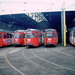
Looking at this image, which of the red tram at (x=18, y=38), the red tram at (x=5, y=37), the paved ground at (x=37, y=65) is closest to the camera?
the paved ground at (x=37, y=65)

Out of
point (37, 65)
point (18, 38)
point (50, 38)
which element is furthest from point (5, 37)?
point (37, 65)

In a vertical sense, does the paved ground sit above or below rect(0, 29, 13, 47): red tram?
below

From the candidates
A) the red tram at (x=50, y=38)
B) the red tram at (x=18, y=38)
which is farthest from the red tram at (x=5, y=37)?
the red tram at (x=50, y=38)

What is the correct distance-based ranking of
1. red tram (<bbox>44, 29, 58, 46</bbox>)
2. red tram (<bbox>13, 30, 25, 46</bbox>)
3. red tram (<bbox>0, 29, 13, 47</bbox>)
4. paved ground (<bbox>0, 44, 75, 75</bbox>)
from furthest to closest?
1. red tram (<bbox>13, 30, 25, 46</bbox>)
2. red tram (<bbox>0, 29, 13, 47</bbox>)
3. red tram (<bbox>44, 29, 58, 46</bbox>)
4. paved ground (<bbox>0, 44, 75, 75</bbox>)

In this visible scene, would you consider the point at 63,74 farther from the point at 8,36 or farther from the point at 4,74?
the point at 8,36

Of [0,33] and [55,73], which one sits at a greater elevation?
[0,33]

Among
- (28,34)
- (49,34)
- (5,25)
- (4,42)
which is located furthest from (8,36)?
(5,25)

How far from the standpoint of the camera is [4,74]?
5.96 metres

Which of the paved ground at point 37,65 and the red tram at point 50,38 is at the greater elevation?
the red tram at point 50,38

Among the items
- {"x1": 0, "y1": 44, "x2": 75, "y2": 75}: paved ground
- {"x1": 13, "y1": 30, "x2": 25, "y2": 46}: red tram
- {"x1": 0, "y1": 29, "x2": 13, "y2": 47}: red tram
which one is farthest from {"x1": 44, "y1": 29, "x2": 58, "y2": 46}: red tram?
{"x1": 0, "y1": 44, "x2": 75, "y2": 75}: paved ground

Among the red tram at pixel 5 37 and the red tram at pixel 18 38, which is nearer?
the red tram at pixel 5 37

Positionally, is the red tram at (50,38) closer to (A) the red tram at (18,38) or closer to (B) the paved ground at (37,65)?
(A) the red tram at (18,38)

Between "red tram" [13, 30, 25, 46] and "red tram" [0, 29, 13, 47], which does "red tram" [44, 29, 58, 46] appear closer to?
"red tram" [13, 30, 25, 46]

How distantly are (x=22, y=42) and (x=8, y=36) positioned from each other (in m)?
3.04
